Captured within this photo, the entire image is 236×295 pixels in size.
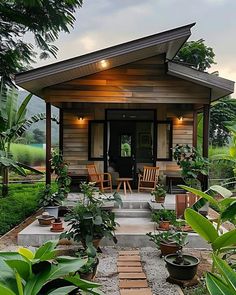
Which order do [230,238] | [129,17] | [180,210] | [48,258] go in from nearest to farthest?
[48,258] < [230,238] < [180,210] < [129,17]

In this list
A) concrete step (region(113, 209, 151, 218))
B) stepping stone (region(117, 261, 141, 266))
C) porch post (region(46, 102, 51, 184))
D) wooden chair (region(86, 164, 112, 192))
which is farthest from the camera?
wooden chair (region(86, 164, 112, 192))

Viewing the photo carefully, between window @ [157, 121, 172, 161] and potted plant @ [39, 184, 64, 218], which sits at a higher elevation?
window @ [157, 121, 172, 161]

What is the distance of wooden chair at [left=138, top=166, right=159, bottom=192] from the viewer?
9383mm

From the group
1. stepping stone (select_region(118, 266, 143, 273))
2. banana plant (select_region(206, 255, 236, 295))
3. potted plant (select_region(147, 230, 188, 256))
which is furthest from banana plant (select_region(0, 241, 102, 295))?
potted plant (select_region(147, 230, 188, 256))

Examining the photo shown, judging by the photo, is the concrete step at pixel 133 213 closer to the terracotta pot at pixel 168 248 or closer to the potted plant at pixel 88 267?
the terracotta pot at pixel 168 248

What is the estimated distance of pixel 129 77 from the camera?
8.27 metres

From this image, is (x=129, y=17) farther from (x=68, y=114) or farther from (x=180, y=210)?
(x=180, y=210)

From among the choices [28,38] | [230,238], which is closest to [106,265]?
[230,238]

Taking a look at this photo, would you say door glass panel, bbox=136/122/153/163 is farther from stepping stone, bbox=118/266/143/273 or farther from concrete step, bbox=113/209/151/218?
stepping stone, bbox=118/266/143/273

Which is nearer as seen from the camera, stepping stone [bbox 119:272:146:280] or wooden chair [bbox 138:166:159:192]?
stepping stone [bbox 119:272:146:280]

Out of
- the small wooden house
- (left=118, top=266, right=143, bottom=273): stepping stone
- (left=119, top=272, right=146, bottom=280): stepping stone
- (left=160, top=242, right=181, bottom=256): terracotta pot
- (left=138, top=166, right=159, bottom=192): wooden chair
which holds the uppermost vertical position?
the small wooden house

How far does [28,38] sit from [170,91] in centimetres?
590

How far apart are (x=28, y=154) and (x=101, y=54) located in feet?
39.7

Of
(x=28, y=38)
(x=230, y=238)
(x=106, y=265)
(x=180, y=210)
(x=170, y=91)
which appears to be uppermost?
(x=28, y=38)
